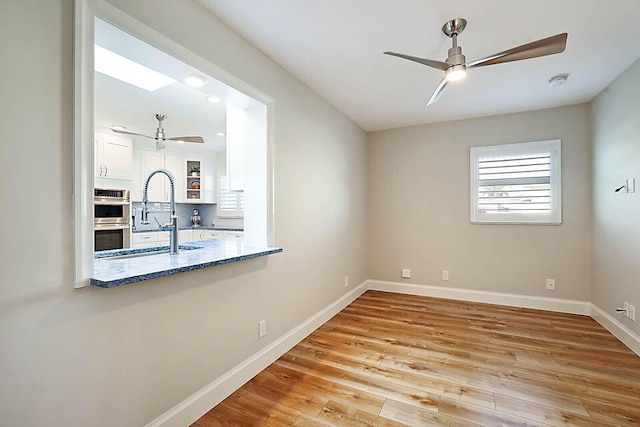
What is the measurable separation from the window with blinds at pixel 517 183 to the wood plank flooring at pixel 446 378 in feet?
4.12

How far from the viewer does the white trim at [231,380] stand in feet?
5.46

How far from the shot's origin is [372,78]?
2.81 metres

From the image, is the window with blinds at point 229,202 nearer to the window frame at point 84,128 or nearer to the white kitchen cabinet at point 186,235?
the white kitchen cabinet at point 186,235

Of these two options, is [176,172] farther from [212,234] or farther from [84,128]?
[84,128]

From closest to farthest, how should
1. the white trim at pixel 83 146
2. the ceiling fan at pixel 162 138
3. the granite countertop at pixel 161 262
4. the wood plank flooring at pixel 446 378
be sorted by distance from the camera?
the white trim at pixel 83 146 → the granite countertop at pixel 161 262 → the wood plank flooring at pixel 446 378 → the ceiling fan at pixel 162 138

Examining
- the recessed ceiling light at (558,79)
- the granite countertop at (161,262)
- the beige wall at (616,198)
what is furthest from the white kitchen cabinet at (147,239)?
the beige wall at (616,198)

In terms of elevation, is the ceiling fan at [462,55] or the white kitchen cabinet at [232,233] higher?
the ceiling fan at [462,55]

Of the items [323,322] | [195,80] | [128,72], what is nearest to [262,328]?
[323,322]

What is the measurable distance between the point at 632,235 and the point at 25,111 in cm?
410

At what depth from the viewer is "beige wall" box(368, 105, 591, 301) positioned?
3.55 meters

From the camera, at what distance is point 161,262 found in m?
1.74

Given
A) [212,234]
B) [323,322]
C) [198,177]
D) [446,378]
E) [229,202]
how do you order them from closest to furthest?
1. [446,378]
2. [323,322]
3. [212,234]
4. [198,177]
5. [229,202]

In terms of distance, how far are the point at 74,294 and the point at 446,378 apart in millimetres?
2306

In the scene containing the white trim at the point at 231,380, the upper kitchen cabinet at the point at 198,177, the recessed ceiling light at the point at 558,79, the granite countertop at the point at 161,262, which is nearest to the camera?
the granite countertop at the point at 161,262
